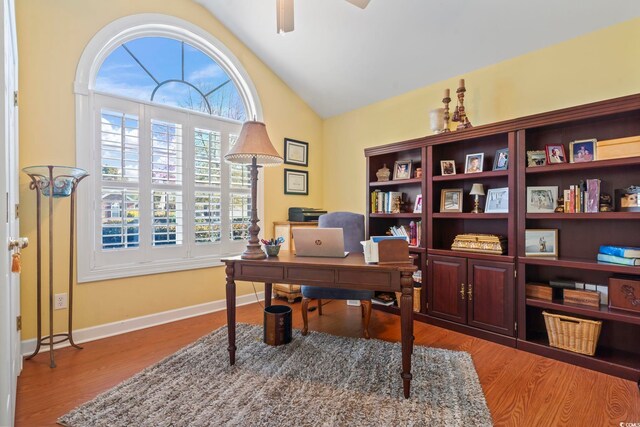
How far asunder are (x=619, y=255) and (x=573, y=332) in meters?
0.61

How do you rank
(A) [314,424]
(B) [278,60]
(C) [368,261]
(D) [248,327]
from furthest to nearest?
(B) [278,60] → (D) [248,327] → (C) [368,261] → (A) [314,424]

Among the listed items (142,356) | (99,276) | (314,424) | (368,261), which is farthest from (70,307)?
(368,261)

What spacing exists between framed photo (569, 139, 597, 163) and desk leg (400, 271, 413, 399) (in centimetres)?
163

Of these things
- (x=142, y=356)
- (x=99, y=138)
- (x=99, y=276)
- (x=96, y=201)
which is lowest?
(x=142, y=356)

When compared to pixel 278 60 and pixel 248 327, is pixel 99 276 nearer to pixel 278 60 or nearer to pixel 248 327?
pixel 248 327

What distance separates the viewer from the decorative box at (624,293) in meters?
2.03

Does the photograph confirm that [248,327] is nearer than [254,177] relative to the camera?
No

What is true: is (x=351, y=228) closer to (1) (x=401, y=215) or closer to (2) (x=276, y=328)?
(1) (x=401, y=215)

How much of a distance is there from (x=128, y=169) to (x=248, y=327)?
179cm

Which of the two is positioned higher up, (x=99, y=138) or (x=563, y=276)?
(x=99, y=138)

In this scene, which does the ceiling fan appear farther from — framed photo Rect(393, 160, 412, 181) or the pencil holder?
framed photo Rect(393, 160, 412, 181)

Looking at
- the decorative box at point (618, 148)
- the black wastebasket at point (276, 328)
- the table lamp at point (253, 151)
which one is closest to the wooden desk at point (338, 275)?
the table lamp at point (253, 151)

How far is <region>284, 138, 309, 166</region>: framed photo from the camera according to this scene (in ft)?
13.4

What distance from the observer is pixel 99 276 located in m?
2.68
